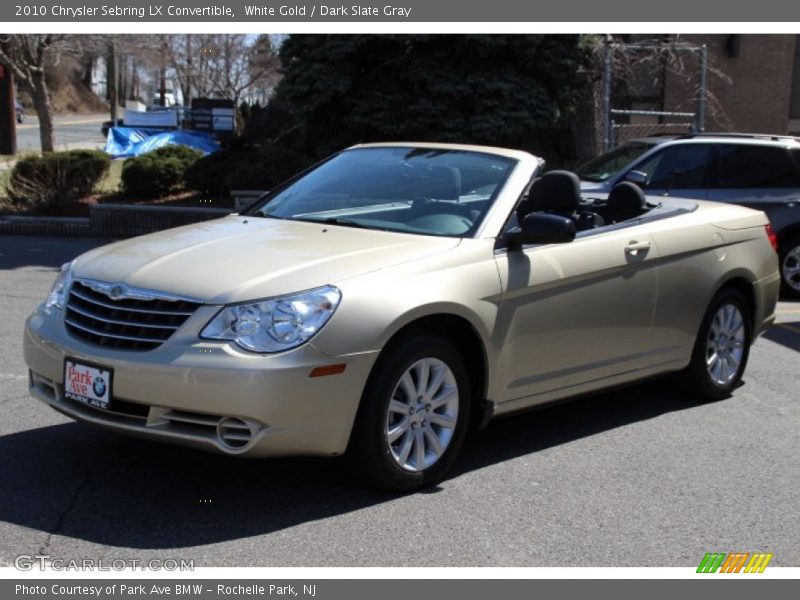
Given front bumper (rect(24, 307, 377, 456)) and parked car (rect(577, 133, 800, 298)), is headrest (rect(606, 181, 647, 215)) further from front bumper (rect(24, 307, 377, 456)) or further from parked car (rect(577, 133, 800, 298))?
parked car (rect(577, 133, 800, 298))

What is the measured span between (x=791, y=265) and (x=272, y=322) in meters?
9.32

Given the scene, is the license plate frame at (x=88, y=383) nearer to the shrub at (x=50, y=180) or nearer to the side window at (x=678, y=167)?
the side window at (x=678, y=167)

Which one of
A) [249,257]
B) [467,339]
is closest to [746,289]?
[467,339]

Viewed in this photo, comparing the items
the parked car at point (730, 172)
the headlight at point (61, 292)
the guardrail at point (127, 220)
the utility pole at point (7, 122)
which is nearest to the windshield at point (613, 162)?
the parked car at point (730, 172)

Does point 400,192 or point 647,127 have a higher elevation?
point 647,127

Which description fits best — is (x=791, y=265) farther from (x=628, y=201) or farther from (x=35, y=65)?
(x=35, y=65)

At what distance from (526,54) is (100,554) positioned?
13.6 m

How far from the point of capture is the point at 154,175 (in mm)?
17031

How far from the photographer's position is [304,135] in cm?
1742

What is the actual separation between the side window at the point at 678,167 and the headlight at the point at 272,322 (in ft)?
25.7

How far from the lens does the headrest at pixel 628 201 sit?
7.19m

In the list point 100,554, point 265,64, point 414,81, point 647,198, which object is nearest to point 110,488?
point 100,554

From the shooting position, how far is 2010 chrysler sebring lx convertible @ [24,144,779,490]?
15.3ft

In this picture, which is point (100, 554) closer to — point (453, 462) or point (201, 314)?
point (201, 314)
